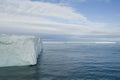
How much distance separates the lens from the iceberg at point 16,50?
1678cm

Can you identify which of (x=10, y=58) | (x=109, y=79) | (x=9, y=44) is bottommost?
(x=109, y=79)

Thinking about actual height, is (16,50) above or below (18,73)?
above

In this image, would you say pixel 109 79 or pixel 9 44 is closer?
pixel 109 79

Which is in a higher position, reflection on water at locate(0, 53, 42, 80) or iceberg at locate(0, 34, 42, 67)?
iceberg at locate(0, 34, 42, 67)

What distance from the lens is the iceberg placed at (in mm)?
16781

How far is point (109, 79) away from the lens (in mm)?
13773

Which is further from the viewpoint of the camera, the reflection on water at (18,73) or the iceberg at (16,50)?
the iceberg at (16,50)

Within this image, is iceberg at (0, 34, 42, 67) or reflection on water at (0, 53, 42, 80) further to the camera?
iceberg at (0, 34, 42, 67)

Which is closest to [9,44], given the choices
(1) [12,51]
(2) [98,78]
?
(1) [12,51]

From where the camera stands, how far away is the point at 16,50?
1706 cm

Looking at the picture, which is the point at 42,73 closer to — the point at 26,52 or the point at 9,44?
the point at 26,52

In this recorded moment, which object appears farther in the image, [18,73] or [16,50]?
[16,50]

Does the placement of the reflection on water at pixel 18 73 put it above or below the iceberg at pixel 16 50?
below

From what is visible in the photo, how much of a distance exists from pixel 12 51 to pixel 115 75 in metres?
8.68
